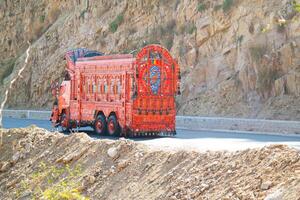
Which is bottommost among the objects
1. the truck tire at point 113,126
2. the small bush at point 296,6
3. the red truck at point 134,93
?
the truck tire at point 113,126

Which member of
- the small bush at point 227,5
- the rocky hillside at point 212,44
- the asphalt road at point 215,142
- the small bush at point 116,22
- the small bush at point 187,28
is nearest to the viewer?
the asphalt road at point 215,142

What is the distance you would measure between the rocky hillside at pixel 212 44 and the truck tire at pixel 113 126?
7.96 m

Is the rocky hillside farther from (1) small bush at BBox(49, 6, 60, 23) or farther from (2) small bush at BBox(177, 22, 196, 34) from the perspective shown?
(1) small bush at BBox(49, 6, 60, 23)

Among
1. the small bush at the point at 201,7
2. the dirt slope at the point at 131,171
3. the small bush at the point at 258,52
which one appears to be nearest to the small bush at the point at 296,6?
the small bush at the point at 258,52

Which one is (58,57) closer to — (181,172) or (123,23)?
(123,23)

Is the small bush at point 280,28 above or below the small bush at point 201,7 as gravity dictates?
below

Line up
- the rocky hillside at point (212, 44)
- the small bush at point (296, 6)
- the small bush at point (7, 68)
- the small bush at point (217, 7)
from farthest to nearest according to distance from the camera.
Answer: the small bush at point (7, 68), the small bush at point (217, 7), the rocky hillside at point (212, 44), the small bush at point (296, 6)

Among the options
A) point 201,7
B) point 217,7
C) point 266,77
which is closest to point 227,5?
point 217,7

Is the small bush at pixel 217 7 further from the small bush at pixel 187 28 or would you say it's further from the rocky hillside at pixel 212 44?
the small bush at pixel 187 28

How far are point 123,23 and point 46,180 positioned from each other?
26387 millimetres

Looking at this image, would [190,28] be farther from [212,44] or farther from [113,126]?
[113,126]

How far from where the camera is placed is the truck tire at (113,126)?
2400 centimetres

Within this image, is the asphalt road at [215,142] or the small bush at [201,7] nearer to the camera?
the asphalt road at [215,142]

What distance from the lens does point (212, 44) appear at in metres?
34.4
